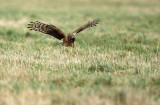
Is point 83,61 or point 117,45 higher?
point 117,45

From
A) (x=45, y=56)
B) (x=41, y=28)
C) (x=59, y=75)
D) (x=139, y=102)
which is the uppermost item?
(x=41, y=28)

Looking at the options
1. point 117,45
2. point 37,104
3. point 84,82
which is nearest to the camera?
point 37,104

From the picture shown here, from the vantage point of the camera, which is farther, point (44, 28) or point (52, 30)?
point (52, 30)

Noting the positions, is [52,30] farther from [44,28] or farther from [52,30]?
[44,28]

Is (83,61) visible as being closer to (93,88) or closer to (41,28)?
(41,28)

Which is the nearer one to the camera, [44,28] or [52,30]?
[44,28]

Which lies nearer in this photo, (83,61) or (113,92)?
(113,92)

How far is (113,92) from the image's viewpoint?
448cm

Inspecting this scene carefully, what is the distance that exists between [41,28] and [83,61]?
1.61m

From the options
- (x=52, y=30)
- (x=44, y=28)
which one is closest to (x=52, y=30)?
(x=52, y=30)

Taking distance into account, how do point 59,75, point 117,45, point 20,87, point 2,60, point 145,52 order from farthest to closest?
point 117,45 < point 145,52 < point 2,60 < point 59,75 < point 20,87

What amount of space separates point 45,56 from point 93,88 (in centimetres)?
311

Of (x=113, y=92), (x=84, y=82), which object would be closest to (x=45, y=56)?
(x=84, y=82)

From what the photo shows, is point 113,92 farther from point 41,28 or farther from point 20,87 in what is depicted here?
point 41,28
